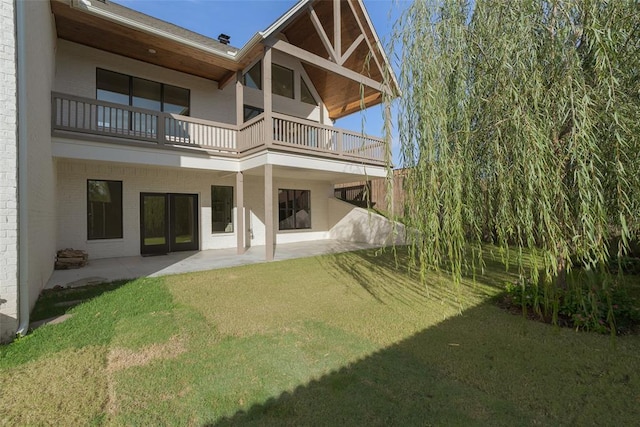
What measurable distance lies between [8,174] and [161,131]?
4.92 meters

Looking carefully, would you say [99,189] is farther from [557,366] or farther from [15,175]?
[557,366]

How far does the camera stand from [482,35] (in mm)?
3039

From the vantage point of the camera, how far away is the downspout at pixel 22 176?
11.1 ft

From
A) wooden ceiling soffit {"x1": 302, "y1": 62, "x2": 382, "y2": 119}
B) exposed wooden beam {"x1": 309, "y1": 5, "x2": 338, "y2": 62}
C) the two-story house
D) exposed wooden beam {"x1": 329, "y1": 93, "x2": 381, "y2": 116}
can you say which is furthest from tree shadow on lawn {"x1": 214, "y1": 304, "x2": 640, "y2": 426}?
exposed wooden beam {"x1": 329, "y1": 93, "x2": 381, "y2": 116}

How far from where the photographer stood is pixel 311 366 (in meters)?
2.91

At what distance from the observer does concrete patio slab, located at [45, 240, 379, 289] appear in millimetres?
6254

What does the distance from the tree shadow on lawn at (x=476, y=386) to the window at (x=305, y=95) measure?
11.7m

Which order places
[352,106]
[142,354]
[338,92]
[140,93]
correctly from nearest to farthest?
[142,354] < [140,93] < [338,92] < [352,106]

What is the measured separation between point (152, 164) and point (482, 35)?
25.3ft

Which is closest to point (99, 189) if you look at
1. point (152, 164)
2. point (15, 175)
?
point (152, 164)

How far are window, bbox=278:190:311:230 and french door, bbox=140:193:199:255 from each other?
144 inches

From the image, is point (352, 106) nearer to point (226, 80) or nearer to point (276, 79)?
point (276, 79)

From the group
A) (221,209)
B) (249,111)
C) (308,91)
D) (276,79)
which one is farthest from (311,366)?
(308,91)

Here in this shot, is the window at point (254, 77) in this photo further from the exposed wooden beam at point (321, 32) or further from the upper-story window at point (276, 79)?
the exposed wooden beam at point (321, 32)
